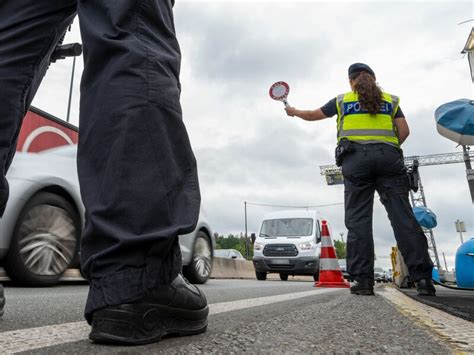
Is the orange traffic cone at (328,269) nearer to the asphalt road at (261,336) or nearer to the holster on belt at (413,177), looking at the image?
the holster on belt at (413,177)

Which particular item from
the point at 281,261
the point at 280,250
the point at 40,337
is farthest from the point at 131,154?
the point at 280,250

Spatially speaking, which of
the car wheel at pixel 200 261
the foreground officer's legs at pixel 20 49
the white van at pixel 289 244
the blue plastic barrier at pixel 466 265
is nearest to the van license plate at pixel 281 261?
the white van at pixel 289 244

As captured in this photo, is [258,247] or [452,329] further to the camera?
[258,247]

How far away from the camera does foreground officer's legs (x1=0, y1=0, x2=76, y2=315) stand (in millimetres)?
1409

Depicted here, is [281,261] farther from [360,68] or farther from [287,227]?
[360,68]

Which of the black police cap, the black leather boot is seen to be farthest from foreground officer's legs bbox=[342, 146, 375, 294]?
the black leather boot

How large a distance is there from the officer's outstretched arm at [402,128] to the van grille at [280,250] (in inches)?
361

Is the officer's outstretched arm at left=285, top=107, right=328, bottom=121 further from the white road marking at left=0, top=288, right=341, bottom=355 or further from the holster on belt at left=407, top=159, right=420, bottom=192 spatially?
the white road marking at left=0, top=288, right=341, bottom=355

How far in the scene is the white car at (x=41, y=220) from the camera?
13.1ft

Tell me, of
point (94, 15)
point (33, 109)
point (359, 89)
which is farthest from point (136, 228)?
point (33, 109)

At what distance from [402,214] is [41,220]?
331cm

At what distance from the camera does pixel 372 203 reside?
3.69 metres

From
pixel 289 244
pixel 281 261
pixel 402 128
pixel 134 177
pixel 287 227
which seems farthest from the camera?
pixel 287 227

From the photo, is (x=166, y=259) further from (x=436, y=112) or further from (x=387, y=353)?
(x=436, y=112)
